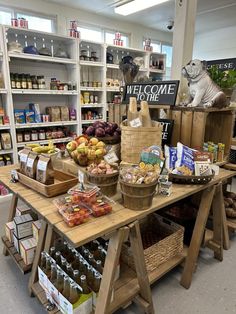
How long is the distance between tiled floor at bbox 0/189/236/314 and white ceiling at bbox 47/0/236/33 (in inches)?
154

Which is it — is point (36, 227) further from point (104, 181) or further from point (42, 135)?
point (42, 135)

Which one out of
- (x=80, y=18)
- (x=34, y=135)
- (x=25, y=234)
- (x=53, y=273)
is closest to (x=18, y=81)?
(x=34, y=135)

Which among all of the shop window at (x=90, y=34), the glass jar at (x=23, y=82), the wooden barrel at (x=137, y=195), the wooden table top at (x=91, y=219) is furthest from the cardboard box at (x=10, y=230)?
the shop window at (x=90, y=34)

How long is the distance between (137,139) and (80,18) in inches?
146

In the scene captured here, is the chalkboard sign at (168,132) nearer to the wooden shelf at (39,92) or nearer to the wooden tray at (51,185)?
the wooden tray at (51,185)

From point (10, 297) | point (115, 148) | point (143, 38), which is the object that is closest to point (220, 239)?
point (115, 148)

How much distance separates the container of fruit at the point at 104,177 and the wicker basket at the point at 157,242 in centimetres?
54

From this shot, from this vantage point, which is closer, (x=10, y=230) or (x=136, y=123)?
(x=136, y=123)

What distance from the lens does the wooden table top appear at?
100 cm

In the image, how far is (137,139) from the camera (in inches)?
61.9

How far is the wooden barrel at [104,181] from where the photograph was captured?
4.17 feet

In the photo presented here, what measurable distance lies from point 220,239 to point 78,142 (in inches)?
55.8

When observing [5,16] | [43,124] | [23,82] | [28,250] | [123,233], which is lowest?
[28,250]

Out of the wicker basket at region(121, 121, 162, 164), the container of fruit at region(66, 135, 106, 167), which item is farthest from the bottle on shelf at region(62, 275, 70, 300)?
the wicker basket at region(121, 121, 162, 164)
